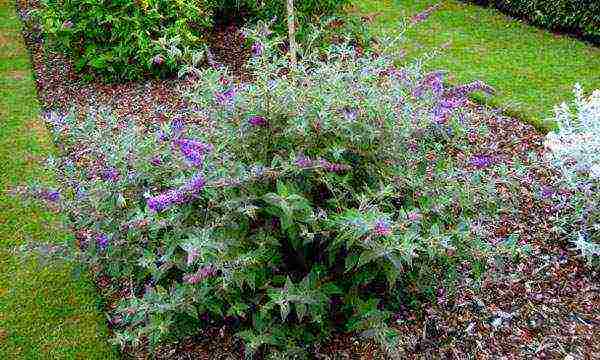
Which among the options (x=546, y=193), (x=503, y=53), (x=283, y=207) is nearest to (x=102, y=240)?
(x=283, y=207)

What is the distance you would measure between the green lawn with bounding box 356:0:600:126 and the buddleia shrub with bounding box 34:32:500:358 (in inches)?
92.8

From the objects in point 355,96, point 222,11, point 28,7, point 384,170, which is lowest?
point 28,7

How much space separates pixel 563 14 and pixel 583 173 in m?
4.03

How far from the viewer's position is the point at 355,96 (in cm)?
295

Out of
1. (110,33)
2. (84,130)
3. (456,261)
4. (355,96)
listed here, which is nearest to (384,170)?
(355,96)

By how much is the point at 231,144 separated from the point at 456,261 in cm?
122

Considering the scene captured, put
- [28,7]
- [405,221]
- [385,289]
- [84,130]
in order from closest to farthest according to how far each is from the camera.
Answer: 1. [405,221]
2. [385,289]
3. [84,130]
4. [28,7]

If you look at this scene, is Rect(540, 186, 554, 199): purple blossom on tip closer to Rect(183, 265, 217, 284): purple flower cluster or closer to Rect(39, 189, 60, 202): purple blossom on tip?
Rect(183, 265, 217, 284): purple flower cluster

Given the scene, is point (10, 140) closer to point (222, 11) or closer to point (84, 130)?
point (84, 130)

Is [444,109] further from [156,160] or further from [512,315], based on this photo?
[156,160]

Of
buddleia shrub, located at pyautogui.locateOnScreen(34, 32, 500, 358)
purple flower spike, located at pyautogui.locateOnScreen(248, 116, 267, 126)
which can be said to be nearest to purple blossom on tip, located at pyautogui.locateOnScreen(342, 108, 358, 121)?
buddleia shrub, located at pyautogui.locateOnScreen(34, 32, 500, 358)

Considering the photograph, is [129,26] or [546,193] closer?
[546,193]

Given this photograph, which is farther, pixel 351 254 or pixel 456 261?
pixel 456 261

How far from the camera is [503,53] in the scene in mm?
6582
